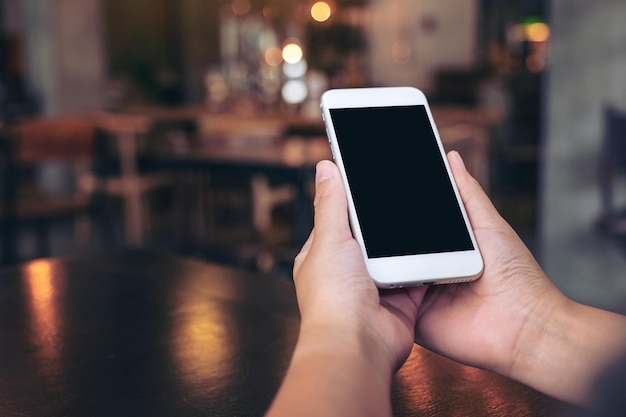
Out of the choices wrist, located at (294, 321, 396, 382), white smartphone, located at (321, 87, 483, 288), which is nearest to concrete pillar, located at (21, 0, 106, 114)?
white smartphone, located at (321, 87, 483, 288)

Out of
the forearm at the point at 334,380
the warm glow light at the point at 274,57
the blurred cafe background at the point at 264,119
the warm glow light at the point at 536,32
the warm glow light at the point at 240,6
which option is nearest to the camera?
the forearm at the point at 334,380

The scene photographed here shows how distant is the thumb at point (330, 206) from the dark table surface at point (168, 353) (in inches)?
6.3

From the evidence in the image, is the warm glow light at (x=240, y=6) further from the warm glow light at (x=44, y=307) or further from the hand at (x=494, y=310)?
the hand at (x=494, y=310)

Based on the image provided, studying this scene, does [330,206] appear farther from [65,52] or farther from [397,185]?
[65,52]

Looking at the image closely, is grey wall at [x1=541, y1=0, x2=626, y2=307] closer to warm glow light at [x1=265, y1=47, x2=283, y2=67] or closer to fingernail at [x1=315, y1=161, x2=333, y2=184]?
fingernail at [x1=315, y1=161, x2=333, y2=184]

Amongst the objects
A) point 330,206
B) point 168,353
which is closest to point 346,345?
point 330,206

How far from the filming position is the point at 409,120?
2.76 feet

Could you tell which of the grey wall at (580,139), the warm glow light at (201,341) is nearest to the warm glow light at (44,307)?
the warm glow light at (201,341)

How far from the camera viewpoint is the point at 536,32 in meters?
11.8

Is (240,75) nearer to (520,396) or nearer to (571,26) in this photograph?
(571,26)

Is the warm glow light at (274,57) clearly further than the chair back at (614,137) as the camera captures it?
Yes

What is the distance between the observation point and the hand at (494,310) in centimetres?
72

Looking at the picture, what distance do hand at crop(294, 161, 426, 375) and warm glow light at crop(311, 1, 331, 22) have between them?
21.8ft

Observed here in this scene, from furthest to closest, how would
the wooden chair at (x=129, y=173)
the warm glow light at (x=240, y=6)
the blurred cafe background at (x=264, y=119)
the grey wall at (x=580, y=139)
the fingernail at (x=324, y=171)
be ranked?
1. the warm glow light at (x=240, y=6)
2. the wooden chair at (x=129, y=173)
3. the blurred cafe background at (x=264, y=119)
4. the grey wall at (x=580, y=139)
5. the fingernail at (x=324, y=171)
